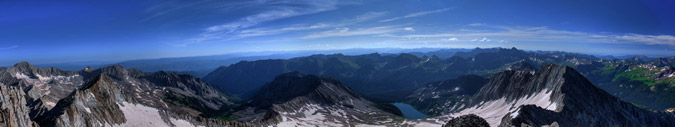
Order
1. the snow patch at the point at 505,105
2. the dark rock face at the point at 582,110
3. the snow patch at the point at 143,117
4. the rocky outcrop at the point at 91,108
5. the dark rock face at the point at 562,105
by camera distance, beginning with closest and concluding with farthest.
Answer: the rocky outcrop at the point at 91,108, the snow patch at the point at 143,117, the dark rock face at the point at 582,110, the dark rock face at the point at 562,105, the snow patch at the point at 505,105

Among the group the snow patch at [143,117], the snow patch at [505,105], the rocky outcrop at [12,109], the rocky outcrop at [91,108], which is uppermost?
the rocky outcrop at [12,109]

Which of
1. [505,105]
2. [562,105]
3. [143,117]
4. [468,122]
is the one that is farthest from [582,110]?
[143,117]

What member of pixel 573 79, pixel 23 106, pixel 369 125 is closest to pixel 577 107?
pixel 573 79

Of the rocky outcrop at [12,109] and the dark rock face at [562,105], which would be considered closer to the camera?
the rocky outcrop at [12,109]

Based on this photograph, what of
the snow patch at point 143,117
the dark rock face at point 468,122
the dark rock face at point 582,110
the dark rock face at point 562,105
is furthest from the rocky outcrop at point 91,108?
the dark rock face at point 582,110

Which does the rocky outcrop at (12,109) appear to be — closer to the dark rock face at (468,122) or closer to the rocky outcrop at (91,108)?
the rocky outcrop at (91,108)

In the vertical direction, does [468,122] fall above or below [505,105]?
above

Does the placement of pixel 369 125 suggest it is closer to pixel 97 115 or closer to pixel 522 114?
pixel 522 114

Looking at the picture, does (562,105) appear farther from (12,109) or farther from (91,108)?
(12,109)
